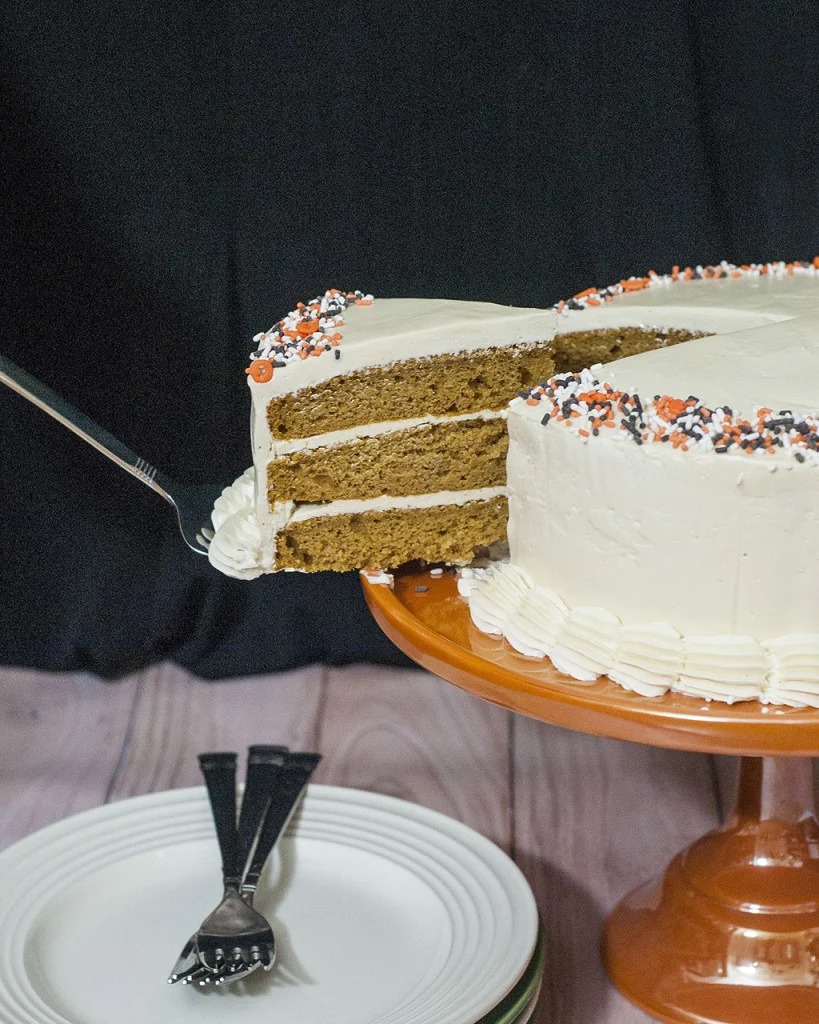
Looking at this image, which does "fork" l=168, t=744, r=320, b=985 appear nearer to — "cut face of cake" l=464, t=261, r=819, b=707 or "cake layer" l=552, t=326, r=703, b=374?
"cut face of cake" l=464, t=261, r=819, b=707

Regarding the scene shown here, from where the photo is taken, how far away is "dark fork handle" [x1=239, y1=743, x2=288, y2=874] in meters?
1.84

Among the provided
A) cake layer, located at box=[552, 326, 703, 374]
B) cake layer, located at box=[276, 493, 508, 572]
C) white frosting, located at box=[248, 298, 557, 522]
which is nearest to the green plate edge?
cake layer, located at box=[276, 493, 508, 572]

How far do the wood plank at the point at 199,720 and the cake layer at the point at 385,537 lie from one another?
0.68 metres

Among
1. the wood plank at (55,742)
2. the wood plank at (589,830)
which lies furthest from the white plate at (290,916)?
the wood plank at (55,742)

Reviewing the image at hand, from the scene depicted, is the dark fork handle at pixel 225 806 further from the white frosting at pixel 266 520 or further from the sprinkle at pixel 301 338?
the sprinkle at pixel 301 338

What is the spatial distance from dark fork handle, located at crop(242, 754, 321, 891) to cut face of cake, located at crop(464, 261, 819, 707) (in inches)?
16.3

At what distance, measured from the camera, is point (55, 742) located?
2.55m

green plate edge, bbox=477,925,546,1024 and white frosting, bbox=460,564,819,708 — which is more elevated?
white frosting, bbox=460,564,819,708

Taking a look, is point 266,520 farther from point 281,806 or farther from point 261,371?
point 281,806

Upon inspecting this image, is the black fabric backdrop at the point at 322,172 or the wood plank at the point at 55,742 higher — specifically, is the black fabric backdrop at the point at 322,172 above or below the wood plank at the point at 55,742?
above

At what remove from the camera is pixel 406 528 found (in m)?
1.96

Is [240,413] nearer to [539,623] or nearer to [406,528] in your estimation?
[406,528]

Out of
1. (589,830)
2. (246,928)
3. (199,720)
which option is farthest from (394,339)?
(199,720)

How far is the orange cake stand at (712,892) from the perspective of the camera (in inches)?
65.0
